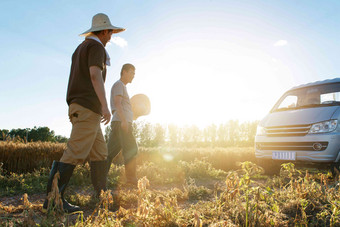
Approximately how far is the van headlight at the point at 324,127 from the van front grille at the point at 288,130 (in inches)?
4.3

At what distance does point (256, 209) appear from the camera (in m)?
2.13

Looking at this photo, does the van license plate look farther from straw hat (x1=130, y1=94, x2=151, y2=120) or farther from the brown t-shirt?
the brown t-shirt

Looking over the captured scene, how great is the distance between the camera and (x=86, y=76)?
10.3 ft

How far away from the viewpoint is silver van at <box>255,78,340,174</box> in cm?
486

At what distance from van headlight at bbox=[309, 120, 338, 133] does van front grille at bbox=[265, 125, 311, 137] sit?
0.35 ft

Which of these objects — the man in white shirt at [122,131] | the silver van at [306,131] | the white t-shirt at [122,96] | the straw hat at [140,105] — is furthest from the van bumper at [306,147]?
the white t-shirt at [122,96]

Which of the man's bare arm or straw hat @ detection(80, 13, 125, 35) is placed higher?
straw hat @ detection(80, 13, 125, 35)

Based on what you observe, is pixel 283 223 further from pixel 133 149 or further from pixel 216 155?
pixel 216 155

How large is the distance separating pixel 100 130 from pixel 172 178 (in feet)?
10.0

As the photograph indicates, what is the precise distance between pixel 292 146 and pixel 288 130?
372 mm

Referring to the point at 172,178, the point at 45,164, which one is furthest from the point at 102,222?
the point at 45,164

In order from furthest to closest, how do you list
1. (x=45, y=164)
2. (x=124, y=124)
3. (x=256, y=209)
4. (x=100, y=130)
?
1. (x=45, y=164)
2. (x=124, y=124)
3. (x=100, y=130)
4. (x=256, y=209)

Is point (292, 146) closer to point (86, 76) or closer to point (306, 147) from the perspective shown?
point (306, 147)

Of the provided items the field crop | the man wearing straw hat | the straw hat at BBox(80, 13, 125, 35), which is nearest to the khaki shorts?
the man wearing straw hat
